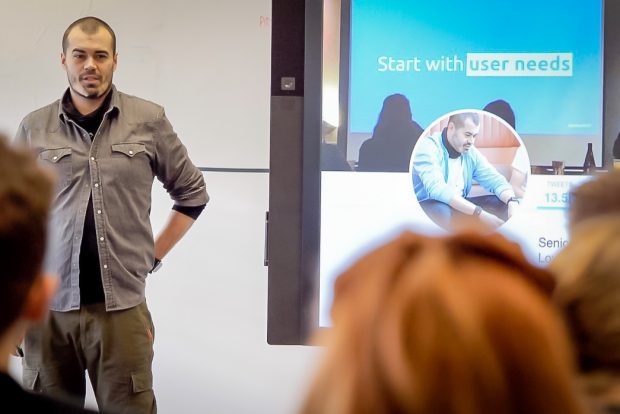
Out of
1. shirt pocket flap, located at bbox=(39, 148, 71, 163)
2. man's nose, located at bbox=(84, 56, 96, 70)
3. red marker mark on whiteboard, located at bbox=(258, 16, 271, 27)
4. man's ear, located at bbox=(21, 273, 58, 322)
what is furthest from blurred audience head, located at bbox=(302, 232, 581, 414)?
red marker mark on whiteboard, located at bbox=(258, 16, 271, 27)

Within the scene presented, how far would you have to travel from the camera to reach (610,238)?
669 mm

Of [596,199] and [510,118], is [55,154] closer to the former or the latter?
[510,118]

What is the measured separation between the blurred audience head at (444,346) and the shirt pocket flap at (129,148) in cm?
212

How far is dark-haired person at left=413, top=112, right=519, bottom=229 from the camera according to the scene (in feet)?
4.67

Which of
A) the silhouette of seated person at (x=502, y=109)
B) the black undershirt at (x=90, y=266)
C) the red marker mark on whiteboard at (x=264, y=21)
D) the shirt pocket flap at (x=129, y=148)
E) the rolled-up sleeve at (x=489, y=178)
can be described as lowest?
the black undershirt at (x=90, y=266)

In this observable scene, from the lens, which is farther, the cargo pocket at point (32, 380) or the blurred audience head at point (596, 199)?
the cargo pocket at point (32, 380)

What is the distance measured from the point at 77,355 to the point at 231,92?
1.23 meters

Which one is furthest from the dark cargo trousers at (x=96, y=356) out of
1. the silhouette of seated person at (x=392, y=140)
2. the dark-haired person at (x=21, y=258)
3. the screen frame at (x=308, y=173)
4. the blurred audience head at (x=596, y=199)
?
the blurred audience head at (x=596, y=199)

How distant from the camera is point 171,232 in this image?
274 centimetres

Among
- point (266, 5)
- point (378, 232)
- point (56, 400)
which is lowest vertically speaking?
point (56, 400)

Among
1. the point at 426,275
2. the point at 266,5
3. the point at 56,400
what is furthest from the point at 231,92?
the point at 426,275

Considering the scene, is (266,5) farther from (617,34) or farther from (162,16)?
(617,34)

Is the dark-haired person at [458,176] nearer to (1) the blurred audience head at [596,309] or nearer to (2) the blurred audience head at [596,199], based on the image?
Answer: (2) the blurred audience head at [596,199]

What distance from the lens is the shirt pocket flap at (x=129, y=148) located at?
248 cm
